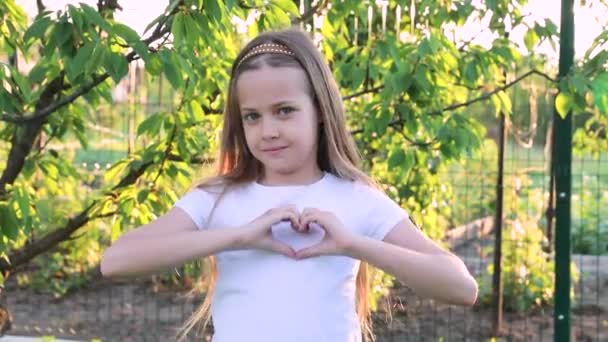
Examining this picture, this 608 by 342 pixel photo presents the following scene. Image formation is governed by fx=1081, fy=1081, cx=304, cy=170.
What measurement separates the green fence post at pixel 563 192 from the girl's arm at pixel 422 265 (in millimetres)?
2162

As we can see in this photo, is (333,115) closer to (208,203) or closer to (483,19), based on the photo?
(208,203)

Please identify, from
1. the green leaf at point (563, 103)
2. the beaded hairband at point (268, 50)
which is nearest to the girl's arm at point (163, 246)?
the beaded hairband at point (268, 50)

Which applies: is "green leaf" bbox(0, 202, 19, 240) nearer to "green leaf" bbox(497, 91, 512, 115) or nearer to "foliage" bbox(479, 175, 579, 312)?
"green leaf" bbox(497, 91, 512, 115)

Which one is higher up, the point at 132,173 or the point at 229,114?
the point at 229,114

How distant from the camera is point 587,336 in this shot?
5.84m

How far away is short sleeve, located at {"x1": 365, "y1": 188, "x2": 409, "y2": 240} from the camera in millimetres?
1854

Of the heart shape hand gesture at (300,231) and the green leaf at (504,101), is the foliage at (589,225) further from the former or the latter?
the heart shape hand gesture at (300,231)

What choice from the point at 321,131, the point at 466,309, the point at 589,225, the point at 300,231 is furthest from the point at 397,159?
the point at 589,225

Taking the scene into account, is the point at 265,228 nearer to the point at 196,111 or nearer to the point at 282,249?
the point at 282,249

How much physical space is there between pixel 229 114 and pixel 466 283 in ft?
1.82

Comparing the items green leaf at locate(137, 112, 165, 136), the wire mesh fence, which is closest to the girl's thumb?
green leaf at locate(137, 112, 165, 136)

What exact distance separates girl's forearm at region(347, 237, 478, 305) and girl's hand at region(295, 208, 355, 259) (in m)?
0.01


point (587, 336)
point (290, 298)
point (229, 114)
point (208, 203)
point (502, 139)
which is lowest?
point (587, 336)

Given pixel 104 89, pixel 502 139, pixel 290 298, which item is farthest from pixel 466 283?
pixel 502 139
